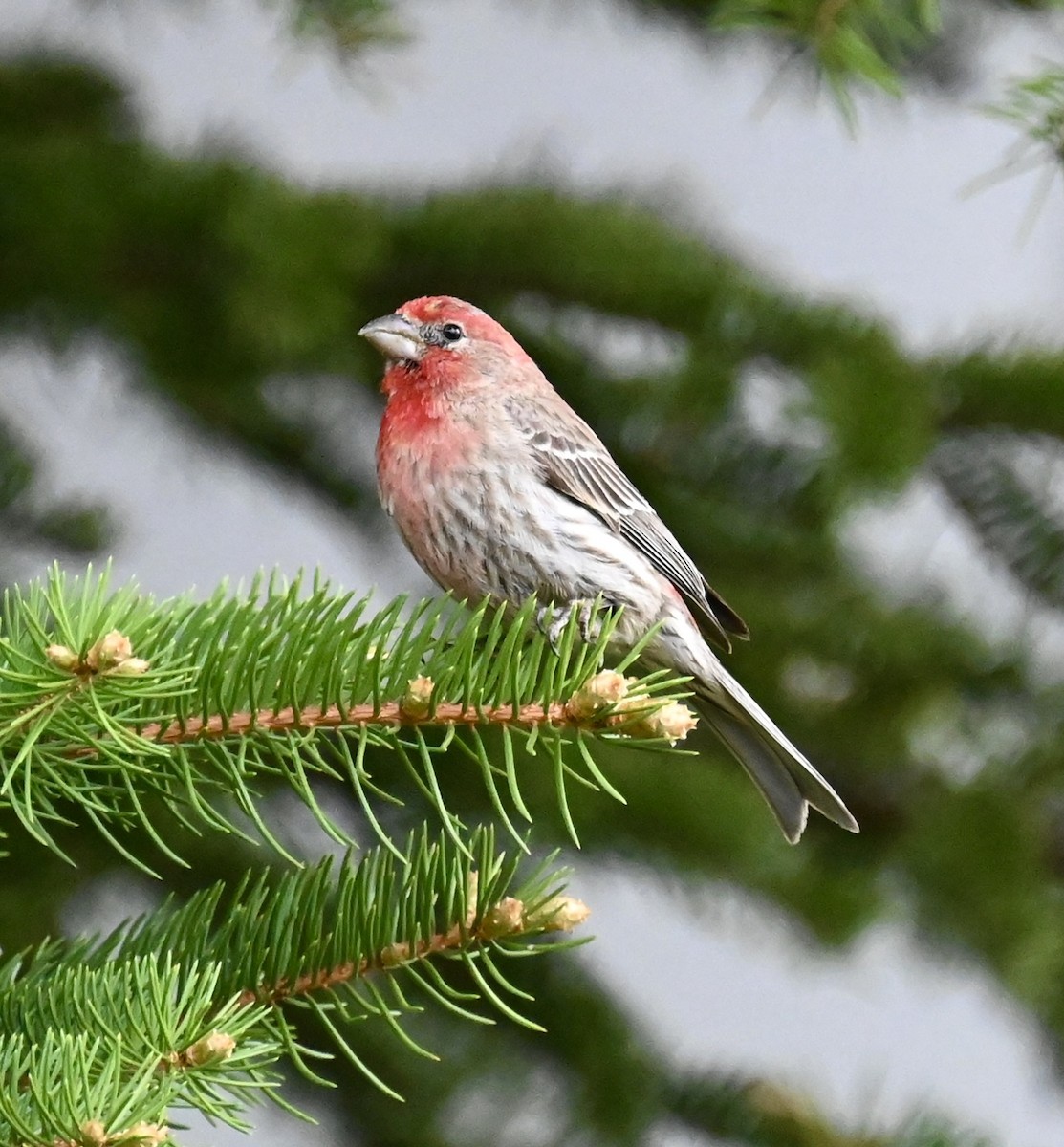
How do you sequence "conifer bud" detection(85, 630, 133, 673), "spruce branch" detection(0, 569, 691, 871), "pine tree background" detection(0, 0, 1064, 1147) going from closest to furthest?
"conifer bud" detection(85, 630, 133, 673)
"spruce branch" detection(0, 569, 691, 871)
"pine tree background" detection(0, 0, 1064, 1147)

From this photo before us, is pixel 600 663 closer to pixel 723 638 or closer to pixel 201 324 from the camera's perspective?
pixel 723 638

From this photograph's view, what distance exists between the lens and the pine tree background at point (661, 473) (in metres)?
1.87

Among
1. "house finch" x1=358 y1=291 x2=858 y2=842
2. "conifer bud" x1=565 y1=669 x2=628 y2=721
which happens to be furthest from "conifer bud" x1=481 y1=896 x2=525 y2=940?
"house finch" x1=358 y1=291 x2=858 y2=842

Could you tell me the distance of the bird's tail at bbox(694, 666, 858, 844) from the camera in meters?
1.90

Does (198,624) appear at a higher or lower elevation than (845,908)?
higher

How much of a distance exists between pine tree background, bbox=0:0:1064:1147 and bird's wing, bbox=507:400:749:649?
4 cm

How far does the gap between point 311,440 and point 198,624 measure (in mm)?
1171

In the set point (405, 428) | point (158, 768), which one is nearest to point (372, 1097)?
point (405, 428)

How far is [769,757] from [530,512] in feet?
1.46

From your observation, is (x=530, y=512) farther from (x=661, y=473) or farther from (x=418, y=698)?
(x=418, y=698)

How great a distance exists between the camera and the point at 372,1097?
6.26ft

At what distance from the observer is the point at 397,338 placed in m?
2.05

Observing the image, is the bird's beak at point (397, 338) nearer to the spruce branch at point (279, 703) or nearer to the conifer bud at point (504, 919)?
the spruce branch at point (279, 703)

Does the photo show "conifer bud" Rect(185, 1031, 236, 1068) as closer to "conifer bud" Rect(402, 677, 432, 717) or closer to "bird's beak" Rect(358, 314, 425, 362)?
"conifer bud" Rect(402, 677, 432, 717)
